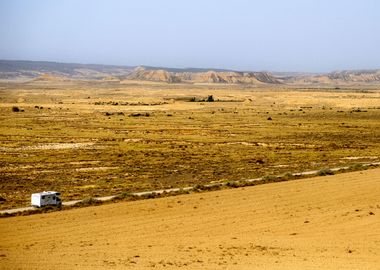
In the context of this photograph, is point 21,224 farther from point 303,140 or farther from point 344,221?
point 303,140

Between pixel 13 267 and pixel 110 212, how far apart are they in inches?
301

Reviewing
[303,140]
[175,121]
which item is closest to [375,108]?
[175,121]

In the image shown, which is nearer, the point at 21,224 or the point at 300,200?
the point at 21,224

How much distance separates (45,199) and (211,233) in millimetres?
7513

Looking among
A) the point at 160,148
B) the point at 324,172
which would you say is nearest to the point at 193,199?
the point at 324,172

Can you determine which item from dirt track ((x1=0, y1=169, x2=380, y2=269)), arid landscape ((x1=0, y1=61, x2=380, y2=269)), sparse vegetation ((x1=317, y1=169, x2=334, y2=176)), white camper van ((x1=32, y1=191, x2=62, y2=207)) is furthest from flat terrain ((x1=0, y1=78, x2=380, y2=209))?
dirt track ((x1=0, y1=169, x2=380, y2=269))

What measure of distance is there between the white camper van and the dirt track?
891 mm

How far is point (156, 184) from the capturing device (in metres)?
31.3

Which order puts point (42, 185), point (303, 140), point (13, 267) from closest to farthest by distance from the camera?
point (13, 267) < point (42, 185) < point (303, 140)

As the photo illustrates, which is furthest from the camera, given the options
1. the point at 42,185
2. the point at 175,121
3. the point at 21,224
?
the point at 175,121

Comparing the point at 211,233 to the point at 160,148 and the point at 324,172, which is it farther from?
the point at 160,148

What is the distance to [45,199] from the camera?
24.5 metres

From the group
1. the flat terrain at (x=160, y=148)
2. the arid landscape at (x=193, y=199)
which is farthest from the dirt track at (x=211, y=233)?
the flat terrain at (x=160, y=148)

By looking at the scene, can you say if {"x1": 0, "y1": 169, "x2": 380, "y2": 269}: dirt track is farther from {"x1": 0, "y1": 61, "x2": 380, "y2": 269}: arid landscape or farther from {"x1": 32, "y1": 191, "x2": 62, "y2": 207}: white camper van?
{"x1": 32, "y1": 191, "x2": 62, "y2": 207}: white camper van
